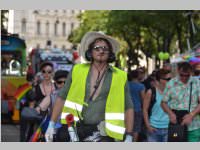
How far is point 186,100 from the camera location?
319 inches

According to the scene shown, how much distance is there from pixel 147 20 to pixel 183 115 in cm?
3578

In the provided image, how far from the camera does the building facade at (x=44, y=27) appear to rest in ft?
461

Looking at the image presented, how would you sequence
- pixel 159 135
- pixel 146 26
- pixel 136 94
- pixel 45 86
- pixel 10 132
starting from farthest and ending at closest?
pixel 146 26 < pixel 10 132 < pixel 136 94 < pixel 159 135 < pixel 45 86

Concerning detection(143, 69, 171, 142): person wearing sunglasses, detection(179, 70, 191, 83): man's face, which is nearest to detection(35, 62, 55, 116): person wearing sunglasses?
detection(143, 69, 171, 142): person wearing sunglasses

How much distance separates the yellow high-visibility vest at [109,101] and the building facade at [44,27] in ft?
425

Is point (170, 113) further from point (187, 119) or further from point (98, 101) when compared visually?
point (98, 101)

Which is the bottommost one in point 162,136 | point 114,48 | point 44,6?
point 162,136

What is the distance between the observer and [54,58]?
4328 centimetres

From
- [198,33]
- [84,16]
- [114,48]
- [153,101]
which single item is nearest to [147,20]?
[198,33]

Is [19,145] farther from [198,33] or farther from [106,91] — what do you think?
[198,33]

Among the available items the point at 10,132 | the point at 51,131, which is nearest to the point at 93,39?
the point at 51,131

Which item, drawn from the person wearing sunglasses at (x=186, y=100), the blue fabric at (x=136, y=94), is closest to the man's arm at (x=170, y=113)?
the person wearing sunglasses at (x=186, y=100)

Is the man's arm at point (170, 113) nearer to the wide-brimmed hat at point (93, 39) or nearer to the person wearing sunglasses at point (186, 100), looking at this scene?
the person wearing sunglasses at point (186, 100)

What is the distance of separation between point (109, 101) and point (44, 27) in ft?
464
